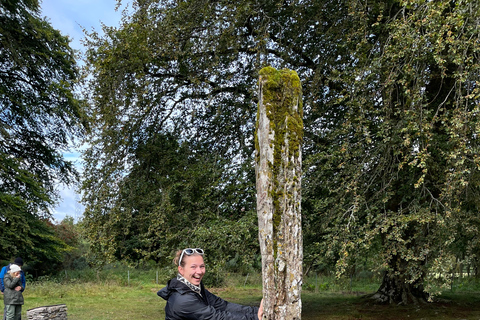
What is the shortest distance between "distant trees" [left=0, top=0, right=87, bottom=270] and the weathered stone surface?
922 cm

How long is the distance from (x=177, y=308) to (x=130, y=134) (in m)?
7.43

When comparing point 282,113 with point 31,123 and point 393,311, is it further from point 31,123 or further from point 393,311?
point 31,123

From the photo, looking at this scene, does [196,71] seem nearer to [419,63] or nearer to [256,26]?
[256,26]

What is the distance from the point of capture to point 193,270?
3.18 meters

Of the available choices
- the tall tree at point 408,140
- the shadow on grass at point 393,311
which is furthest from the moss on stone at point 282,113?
the shadow on grass at point 393,311

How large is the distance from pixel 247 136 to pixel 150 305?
322 inches

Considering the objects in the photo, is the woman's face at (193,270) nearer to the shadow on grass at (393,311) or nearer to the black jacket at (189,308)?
the black jacket at (189,308)

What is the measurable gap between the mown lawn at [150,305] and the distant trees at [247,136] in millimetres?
2405

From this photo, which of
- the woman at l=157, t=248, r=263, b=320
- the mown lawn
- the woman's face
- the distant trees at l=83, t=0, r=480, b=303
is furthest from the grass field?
the woman's face

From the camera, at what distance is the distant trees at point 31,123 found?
17156 millimetres

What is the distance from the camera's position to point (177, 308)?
3.00 m

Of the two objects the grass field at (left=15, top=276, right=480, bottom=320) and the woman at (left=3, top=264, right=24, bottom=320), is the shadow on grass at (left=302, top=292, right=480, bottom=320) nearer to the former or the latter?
the grass field at (left=15, top=276, right=480, bottom=320)

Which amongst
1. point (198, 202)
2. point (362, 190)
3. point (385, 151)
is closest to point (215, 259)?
point (198, 202)

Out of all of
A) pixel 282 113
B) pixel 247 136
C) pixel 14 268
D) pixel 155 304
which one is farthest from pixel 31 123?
pixel 282 113
